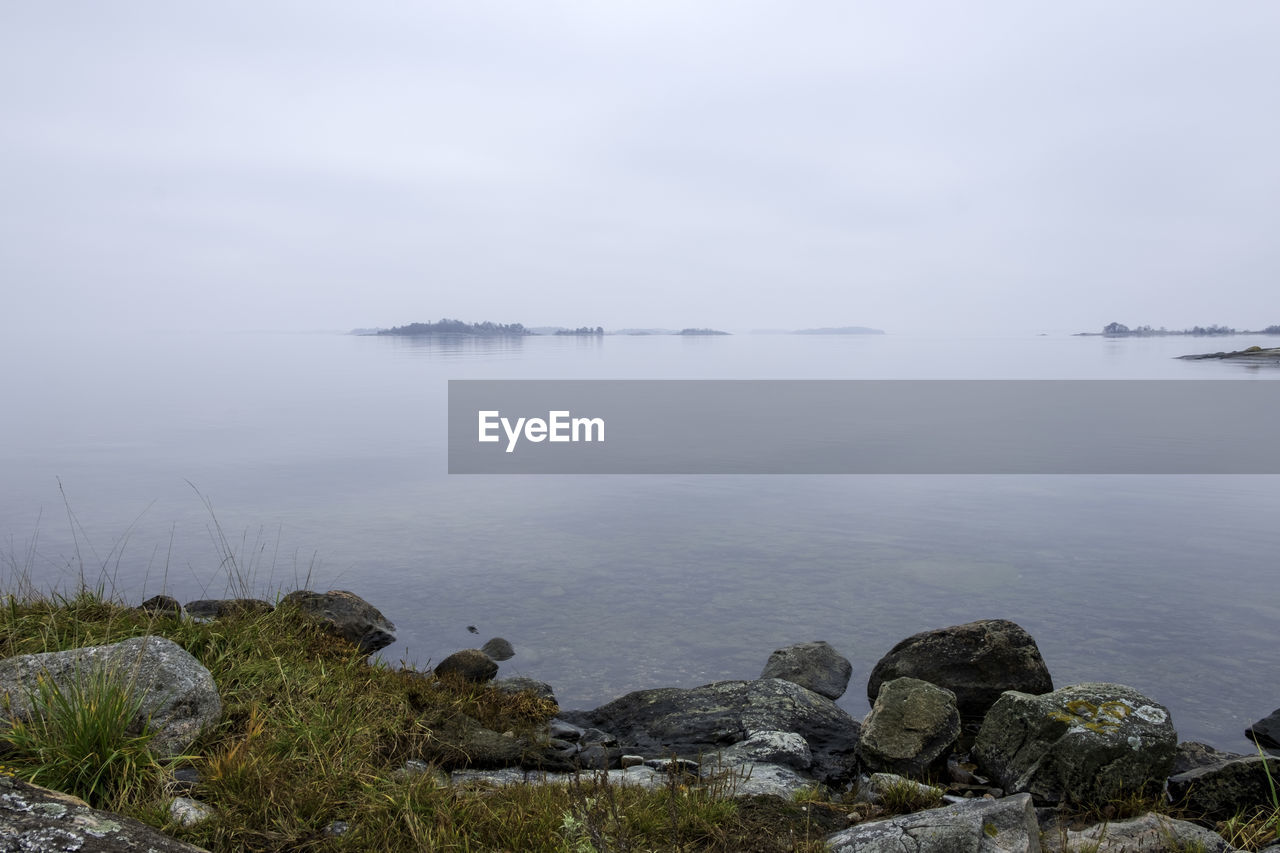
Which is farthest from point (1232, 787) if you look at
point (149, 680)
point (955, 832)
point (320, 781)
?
point (149, 680)

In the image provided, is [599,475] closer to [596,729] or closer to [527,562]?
[527,562]

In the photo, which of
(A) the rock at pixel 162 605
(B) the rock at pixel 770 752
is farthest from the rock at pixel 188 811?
(B) the rock at pixel 770 752

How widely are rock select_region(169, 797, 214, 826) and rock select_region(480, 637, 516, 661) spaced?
806 cm

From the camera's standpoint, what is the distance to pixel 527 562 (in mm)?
20031

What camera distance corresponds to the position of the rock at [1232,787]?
782 cm

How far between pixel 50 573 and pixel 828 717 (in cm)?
1598

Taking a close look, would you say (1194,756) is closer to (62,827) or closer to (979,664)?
(979,664)

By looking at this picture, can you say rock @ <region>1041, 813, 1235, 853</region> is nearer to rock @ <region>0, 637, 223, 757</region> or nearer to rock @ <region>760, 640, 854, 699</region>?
rock @ <region>760, 640, 854, 699</region>

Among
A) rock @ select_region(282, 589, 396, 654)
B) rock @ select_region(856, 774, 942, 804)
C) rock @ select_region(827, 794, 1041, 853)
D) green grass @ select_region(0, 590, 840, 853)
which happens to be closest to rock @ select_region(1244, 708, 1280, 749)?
rock @ select_region(856, 774, 942, 804)

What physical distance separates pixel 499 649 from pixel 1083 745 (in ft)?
29.3

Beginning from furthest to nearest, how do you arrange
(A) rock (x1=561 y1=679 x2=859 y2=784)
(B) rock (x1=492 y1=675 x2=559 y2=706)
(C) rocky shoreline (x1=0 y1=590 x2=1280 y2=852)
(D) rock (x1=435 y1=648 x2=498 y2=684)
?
1. (D) rock (x1=435 y1=648 x2=498 y2=684)
2. (B) rock (x1=492 y1=675 x2=559 y2=706)
3. (A) rock (x1=561 y1=679 x2=859 y2=784)
4. (C) rocky shoreline (x1=0 y1=590 x2=1280 y2=852)

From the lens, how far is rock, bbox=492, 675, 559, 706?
466 inches

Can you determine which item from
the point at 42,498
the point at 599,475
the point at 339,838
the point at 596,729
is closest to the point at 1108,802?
the point at 596,729
